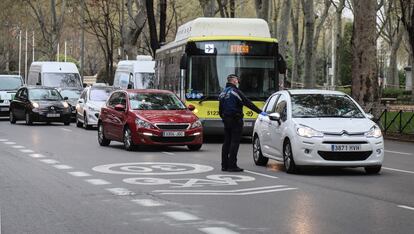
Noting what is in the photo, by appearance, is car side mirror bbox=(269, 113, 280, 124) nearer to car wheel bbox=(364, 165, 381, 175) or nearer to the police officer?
the police officer

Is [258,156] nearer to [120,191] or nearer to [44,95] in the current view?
[120,191]

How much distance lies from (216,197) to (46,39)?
5460cm

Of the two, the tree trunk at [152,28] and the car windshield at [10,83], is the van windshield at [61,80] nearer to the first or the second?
the car windshield at [10,83]

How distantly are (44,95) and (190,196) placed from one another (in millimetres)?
23535

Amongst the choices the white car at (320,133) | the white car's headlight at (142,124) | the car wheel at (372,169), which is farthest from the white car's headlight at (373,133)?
the white car's headlight at (142,124)

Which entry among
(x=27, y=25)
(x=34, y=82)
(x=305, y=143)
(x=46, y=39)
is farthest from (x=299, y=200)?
(x=27, y=25)

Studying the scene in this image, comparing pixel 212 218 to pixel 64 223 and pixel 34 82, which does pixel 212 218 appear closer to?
pixel 64 223

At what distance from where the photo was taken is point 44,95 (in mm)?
33844

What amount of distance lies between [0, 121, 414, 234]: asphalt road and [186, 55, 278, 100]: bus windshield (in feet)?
16.5

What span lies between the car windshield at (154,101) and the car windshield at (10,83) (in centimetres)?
1915

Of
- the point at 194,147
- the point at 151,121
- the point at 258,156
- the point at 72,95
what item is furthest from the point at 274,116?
the point at 72,95

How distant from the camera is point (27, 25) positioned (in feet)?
277

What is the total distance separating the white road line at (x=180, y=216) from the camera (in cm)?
938

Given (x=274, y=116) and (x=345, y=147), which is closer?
(x=345, y=147)
